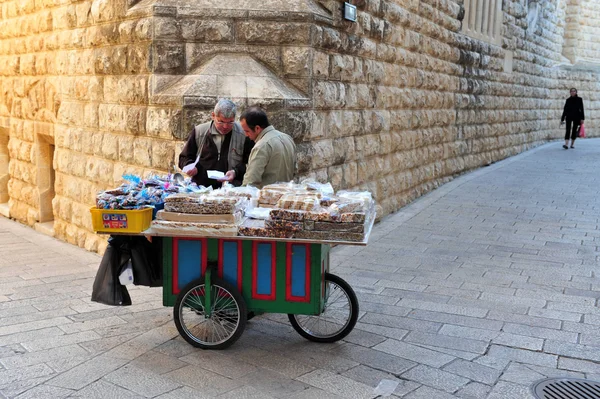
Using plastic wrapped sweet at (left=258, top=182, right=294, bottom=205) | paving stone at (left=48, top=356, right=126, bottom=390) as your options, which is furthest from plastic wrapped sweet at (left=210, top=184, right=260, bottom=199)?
paving stone at (left=48, top=356, right=126, bottom=390)

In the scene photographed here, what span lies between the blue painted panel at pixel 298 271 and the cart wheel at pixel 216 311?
367 millimetres

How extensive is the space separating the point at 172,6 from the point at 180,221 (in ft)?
10.3

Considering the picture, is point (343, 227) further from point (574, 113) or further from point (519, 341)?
point (574, 113)

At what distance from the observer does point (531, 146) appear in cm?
1973

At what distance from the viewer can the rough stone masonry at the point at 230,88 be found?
698 cm

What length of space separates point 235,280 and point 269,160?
1.12 metres

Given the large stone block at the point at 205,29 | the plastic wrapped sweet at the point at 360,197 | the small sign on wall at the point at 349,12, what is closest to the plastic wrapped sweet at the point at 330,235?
the plastic wrapped sweet at the point at 360,197

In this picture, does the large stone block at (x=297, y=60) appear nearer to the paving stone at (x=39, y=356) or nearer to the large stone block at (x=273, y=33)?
the large stone block at (x=273, y=33)

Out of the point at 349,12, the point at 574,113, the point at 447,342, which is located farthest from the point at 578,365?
the point at 574,113

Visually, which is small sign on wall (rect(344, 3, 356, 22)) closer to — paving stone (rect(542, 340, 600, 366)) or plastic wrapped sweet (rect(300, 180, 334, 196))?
plastic wrapped sweet (rect(300, 180, 334, 196))

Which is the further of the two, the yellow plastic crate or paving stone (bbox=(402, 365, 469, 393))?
the yellow plastic crate

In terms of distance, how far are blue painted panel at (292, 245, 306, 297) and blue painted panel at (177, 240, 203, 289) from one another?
0.65 m

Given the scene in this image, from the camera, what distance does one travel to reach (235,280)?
481 centimetres

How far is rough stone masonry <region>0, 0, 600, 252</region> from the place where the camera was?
6.98 m
